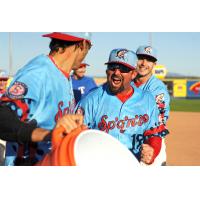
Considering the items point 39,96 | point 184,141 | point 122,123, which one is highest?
point 39,96

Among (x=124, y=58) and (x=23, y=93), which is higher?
(x=124, y=58)

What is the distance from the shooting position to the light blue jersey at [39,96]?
1.78 metres

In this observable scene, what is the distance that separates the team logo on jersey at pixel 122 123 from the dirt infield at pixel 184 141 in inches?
136

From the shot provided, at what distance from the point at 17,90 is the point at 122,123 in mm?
1141

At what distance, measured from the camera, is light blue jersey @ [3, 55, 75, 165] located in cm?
178

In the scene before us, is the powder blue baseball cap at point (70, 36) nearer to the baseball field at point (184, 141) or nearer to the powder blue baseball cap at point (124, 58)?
the powder blue baseball cap at point (124, 58)

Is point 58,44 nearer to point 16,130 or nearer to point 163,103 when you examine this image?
point 16,130

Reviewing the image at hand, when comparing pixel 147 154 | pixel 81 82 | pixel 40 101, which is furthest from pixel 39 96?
pixel 81 82

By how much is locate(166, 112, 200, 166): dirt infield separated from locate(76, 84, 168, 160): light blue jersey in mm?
3431

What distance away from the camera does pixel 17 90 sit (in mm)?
1772

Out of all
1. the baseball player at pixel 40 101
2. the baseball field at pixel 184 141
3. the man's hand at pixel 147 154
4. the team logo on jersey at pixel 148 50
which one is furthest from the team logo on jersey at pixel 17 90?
the baseball field at pixel 184 141

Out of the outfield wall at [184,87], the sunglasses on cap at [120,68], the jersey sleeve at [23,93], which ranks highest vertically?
the sunglasses on cap at [120,68]

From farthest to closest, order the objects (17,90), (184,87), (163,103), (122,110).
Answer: (184,87)
(163,103)
(122,110)
(17,90)

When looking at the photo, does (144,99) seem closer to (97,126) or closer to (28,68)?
A: (97,126)
